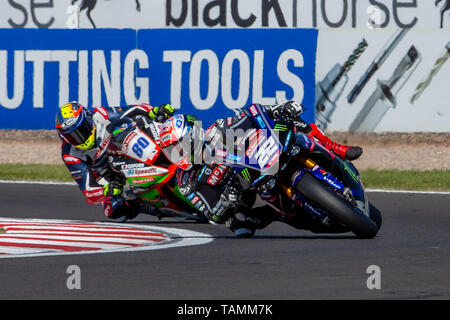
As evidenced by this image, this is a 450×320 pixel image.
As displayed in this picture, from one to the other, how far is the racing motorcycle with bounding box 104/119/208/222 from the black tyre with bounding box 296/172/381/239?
1519mm

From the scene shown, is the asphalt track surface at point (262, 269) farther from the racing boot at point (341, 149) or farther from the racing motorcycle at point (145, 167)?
the racing boot at point (341, 149)

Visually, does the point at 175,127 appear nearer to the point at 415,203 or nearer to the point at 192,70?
the point at 415,203

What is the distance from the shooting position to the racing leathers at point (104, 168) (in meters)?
11.0

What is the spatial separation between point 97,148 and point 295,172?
2841mm

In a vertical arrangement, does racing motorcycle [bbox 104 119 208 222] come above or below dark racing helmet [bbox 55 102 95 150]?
below

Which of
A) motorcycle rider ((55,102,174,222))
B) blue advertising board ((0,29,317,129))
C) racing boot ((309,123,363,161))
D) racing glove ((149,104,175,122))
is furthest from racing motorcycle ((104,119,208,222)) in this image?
blue advertising board ((0,29,317,129))

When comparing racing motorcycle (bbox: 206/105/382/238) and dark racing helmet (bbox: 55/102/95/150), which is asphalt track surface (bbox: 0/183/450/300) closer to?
racing motorcycle (bbox: 206/105/382/238)

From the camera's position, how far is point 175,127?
9883mm

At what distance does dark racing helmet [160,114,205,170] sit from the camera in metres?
9.85

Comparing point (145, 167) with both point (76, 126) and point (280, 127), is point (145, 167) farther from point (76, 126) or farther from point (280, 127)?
point (280, 127)

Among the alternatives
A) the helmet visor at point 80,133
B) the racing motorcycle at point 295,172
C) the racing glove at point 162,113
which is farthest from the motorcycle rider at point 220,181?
the racing glove at point 162,113

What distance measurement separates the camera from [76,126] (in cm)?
1102

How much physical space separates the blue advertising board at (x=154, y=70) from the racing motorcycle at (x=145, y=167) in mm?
6456
